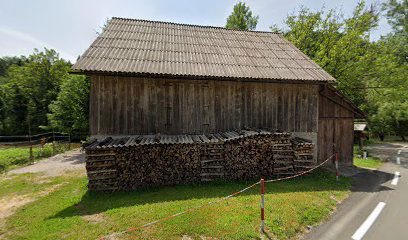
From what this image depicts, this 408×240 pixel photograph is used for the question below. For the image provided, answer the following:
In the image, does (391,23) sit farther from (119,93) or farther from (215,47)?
(119,93)

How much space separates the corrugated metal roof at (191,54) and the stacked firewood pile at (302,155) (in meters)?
3.50

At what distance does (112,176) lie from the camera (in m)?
7.76

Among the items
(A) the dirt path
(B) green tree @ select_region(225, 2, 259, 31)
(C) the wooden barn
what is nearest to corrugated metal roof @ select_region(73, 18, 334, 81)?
(C) the wooden barn

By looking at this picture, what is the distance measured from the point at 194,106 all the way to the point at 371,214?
801 centimetres

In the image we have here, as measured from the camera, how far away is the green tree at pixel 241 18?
1137 inches

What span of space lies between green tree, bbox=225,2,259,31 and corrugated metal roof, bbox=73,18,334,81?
1672 centimetres

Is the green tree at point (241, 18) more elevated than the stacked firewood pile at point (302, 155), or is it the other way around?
the green tree at point (241, 18)

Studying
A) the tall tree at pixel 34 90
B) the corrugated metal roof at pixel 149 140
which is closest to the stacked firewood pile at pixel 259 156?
the corrugated metal roof at pixel 149 140

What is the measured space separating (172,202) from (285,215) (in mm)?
3669

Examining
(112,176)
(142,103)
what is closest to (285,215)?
(112,176)

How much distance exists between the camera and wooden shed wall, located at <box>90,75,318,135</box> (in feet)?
30.2

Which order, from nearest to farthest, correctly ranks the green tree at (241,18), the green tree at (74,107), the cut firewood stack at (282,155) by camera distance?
the cut firewood stack at (282,155)
the green tree at (74,107)
the green tree at (241,18)

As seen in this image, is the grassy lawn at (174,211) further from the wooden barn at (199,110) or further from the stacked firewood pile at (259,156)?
the wooden barn at (199,110)

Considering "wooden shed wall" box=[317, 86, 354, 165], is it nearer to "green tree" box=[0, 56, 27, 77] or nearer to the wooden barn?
the wooden barn
